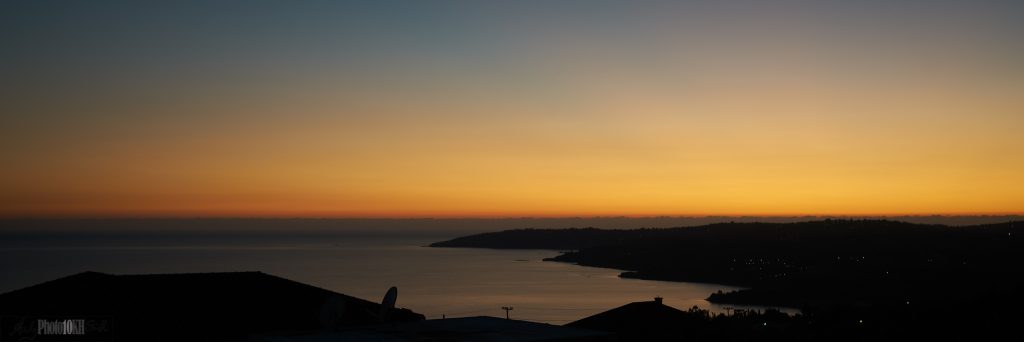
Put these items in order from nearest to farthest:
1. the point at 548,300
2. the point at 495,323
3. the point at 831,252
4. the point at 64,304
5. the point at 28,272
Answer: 1. the point at 495,323
2. the point at 64,304
3. the point at 548,300
4. the point at 28,272
5. the point at 831,252

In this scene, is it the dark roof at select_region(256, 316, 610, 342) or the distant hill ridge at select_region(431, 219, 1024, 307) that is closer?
the dark roof at select_region(256, 316, 610, 342)

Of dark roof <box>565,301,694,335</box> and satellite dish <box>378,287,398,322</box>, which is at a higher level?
satellite dish <box>378,287,398,322</box>

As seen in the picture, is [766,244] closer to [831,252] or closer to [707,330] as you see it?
[831,252]

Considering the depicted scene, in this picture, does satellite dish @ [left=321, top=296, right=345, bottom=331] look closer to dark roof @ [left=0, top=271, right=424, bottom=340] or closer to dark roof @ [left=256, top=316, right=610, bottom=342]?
dark roof @ [left=256, top=316, right=610, bottom=342]

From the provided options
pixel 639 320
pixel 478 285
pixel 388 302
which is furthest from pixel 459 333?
pixel 478 285

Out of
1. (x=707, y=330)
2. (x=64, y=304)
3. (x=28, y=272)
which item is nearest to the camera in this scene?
(x=64, y=304)

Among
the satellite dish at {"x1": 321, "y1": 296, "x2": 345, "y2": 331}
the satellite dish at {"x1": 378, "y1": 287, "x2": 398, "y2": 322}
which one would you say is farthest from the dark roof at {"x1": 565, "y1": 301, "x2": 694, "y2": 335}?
the satellite dish at {"x1": 321, "y1": 296, "x2": 345, "y2": 331}

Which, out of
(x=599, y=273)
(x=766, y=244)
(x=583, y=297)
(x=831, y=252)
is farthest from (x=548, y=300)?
(x=766, y=244)

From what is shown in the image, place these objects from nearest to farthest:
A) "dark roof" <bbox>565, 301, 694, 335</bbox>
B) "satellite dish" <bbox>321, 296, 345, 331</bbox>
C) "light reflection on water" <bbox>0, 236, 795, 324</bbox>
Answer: "satellite dish" <bbox>321, 296, 345, 331</bbox>, "dark roof" <bbox>565, 301, 694, 335</bbox>, "light reflection on water" <bbox>0, 236, 795, 324</bbox>
